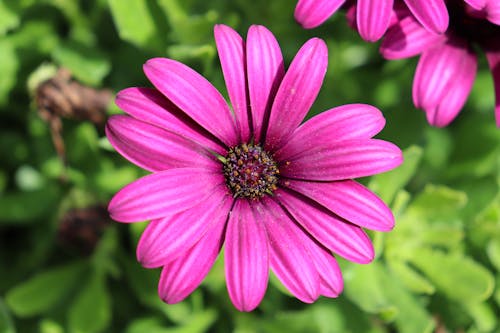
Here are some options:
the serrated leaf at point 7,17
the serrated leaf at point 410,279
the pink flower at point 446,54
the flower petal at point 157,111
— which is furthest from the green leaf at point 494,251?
the serrated leaf at point 7,17

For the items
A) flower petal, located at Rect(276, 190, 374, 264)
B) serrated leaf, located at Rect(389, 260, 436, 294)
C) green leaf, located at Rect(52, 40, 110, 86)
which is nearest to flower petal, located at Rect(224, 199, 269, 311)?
flower petal, located at Rect(276, 190, 374, 264)

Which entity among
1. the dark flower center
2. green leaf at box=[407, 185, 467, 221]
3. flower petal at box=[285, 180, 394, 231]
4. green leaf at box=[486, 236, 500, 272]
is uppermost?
the dark flower center

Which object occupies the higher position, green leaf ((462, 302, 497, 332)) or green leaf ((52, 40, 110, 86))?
green leaf ((52, 40, 110, 86))

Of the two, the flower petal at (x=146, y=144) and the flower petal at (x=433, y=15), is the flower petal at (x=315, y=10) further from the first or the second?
the flower petal at (x=146, y=144)

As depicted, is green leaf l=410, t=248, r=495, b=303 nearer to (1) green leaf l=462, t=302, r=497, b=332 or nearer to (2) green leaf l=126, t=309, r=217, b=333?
(1) green leaf l=462, t=302, r=497, b=332

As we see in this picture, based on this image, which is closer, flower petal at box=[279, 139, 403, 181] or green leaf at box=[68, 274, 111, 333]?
flower petal at box=[279, 139, 403, 181]

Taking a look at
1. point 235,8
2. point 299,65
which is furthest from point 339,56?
point 299,65

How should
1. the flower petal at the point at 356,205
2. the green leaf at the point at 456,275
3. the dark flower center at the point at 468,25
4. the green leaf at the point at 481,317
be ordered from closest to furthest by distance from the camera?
the flower petal at the point at 356,205 < the dark flower center at the point at 468,25 < the green leaf at the point at 456,275 < the green leaf at the point at 481,317
